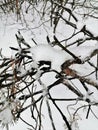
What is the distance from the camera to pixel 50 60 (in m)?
1.13

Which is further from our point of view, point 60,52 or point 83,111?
point 83,111

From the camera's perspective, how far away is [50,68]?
1162mm

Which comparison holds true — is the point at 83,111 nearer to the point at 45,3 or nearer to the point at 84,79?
the point at 84,79

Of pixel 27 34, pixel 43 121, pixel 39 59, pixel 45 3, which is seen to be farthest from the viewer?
pixel 45 3

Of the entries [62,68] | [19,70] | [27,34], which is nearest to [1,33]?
[27,34]

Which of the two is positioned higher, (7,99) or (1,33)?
(1,33)

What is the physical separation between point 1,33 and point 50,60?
104cm

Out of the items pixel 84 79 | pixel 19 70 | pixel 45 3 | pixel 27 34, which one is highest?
pixel 45 3

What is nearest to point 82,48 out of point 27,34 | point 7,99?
point 7,99

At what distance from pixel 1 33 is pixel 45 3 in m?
0.43

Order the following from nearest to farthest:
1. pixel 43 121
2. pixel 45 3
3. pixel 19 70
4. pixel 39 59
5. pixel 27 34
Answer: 1. pixel 39 59
2. pixel 19 70
3. pixel 43 121
4. pixel 27 34
5. pixel 45 3

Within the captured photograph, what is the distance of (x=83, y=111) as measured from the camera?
60.7 inches

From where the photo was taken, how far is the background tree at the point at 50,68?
115cm

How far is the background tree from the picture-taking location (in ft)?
3.76
